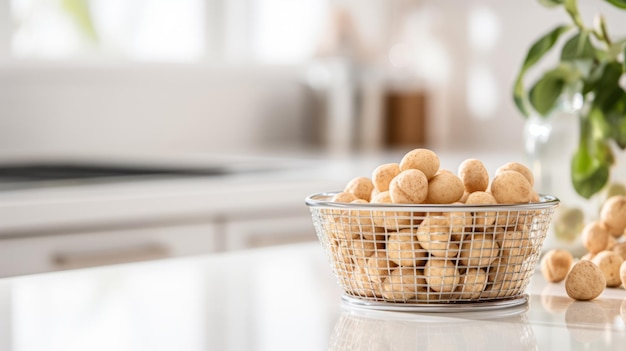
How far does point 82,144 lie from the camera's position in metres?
2.71

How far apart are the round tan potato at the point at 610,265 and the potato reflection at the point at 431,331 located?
0.14 m

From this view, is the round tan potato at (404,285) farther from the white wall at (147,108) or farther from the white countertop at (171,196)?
the white wall at (147,108)

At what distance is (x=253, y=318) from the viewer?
0.72m

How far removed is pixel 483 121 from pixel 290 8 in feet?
2.44

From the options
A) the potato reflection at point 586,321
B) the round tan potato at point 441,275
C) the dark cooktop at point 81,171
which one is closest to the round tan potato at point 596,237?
the potato reflection at point 586,321

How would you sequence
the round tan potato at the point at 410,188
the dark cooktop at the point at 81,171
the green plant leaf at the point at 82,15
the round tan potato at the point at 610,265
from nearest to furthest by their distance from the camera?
the round tan potato at the point at 410,188 → the round tan potato at the point at 610,265 → the dark cooktop at the point at 81,171 → the green plant leaf at the point at 82,15

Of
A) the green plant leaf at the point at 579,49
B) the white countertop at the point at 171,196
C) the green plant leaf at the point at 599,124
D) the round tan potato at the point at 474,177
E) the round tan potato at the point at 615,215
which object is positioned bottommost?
the white countertop at the point at 171,196

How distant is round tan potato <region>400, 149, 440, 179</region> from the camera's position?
74 cm

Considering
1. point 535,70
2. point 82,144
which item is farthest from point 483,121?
point 82,144

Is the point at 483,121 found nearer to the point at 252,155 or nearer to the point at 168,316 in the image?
the point at 252,155

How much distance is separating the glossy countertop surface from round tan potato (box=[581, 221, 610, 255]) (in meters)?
0.04

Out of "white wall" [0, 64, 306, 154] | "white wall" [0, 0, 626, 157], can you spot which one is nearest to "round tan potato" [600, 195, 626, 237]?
"white wall" [0, 0, 626, 157]

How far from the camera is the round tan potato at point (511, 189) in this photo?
74 cm

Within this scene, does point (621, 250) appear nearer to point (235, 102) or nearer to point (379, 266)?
point (379, 266)
